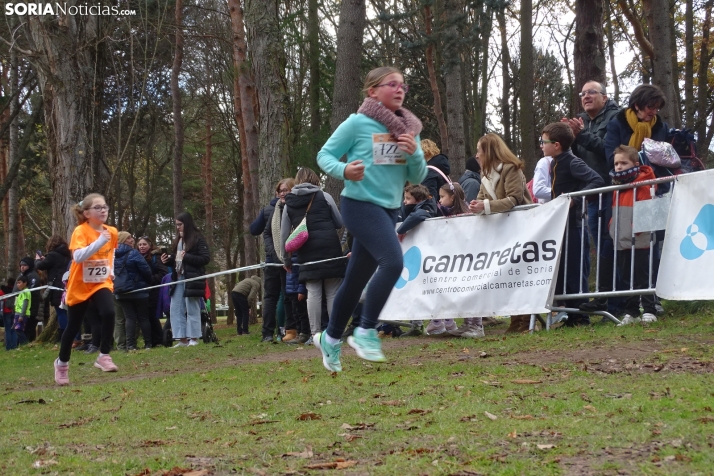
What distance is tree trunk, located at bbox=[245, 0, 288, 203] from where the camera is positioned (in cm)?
1403

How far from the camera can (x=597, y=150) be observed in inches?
396

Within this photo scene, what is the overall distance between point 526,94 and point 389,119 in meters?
16.6

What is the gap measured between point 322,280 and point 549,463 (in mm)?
7337

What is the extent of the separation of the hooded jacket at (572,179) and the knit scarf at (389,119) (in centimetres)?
404

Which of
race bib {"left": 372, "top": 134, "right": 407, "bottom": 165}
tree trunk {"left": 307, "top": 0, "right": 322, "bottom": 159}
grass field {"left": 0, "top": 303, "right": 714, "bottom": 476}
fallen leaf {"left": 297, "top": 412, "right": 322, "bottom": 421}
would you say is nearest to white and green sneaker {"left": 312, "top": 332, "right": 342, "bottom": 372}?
grass field {"left": 0, "top": 303, "right": 714, "bottom": 476}

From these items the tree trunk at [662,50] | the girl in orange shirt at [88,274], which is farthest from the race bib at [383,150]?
the tree trunk at [662,50]

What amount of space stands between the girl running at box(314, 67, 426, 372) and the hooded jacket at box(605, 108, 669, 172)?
4.14 m

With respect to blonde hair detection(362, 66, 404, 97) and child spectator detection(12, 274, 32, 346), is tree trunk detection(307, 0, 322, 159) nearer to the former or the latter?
child spectator detection(12, 274, 32, 346)

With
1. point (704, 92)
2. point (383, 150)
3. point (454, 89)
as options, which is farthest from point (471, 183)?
point (704, 92)

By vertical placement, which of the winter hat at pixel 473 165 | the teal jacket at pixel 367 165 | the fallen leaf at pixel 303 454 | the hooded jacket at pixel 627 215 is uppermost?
the winter hat at pixel 473 165

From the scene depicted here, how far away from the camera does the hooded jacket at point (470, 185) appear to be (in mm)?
11422

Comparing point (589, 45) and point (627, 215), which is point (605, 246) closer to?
point (627, 215)

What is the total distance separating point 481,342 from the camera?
350 inches

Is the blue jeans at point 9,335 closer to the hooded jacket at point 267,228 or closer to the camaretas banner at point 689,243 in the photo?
the hooded jacket at point 267,228
